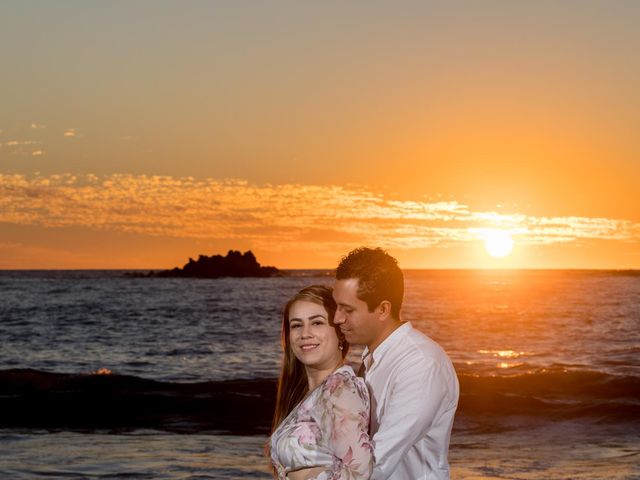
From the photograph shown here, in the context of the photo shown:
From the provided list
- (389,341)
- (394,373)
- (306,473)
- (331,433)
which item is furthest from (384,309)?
(306,473)

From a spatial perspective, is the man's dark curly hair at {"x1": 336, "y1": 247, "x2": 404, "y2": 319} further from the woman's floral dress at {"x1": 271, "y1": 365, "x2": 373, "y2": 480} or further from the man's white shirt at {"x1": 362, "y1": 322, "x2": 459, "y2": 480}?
the woman's floral dress at {"x1": 271, "y1": 365, "x2": 373, "y2": 480}

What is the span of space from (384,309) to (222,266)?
14313 cm

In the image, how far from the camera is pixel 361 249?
163 inches

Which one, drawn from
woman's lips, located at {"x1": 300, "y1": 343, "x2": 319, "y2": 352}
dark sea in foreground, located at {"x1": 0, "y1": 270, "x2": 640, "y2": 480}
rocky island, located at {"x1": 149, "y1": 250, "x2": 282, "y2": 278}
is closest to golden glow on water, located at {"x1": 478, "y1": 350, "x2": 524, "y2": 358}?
dark sea in foreground, located at {"x1": 0, "y1": 270, "x2": 640, "y2": 480}

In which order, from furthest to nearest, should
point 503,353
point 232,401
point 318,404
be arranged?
1. point 503,353
2. point 232,401
3. point 318,404

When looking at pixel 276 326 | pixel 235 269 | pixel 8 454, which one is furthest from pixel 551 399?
pixel 235 269

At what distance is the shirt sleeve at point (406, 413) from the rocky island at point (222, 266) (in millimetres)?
142265

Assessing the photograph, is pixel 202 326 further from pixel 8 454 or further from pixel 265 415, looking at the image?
pixel 8 454

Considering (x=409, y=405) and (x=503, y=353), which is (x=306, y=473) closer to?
(x=409, y=405)

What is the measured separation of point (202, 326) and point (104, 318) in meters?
8.47

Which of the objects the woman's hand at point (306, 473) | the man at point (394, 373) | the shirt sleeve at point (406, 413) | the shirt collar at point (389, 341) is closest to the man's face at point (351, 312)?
the man at point (394, 373)

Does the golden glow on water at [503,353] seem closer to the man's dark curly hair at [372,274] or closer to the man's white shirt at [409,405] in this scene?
the man's white shirt at [409,405]

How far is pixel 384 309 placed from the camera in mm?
4168

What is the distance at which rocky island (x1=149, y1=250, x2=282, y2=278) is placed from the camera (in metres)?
146
